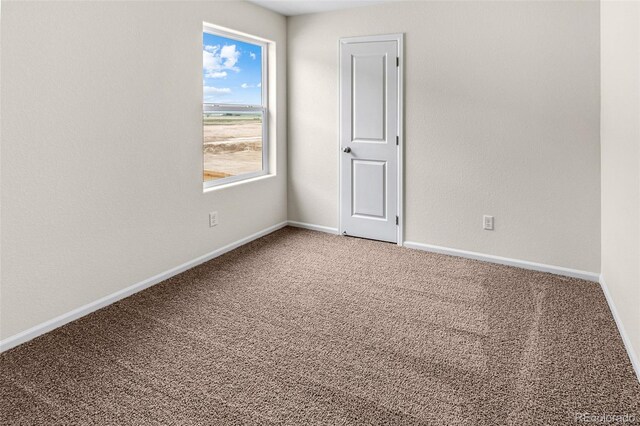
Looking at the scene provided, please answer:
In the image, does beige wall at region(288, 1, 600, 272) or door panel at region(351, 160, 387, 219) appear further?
door panel at region(351, 160, 387, 219)

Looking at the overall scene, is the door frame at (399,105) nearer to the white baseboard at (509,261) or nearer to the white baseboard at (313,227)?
the white baseboard at (509,261)

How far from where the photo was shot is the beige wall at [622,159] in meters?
2.26

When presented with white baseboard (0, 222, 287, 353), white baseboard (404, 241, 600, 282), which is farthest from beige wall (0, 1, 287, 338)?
white baseboard (404, 241, 600, 282)

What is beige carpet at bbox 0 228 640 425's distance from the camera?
6.31 ft

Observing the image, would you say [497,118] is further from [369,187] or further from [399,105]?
[369,187]

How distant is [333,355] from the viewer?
2.38 m

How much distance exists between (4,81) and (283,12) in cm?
286

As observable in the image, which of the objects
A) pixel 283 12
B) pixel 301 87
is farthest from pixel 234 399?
pixel 283 12

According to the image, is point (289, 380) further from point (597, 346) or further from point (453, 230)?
point (453, 230)

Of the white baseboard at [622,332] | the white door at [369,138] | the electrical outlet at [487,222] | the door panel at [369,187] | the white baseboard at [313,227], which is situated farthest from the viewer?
the white baseboard at [313,227]

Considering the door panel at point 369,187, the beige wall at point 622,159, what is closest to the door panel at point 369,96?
the door panel at point 369,187

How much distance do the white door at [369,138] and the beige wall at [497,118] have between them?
127mm

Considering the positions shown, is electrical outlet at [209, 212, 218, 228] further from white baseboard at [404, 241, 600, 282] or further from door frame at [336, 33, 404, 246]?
white baseboard at [404, 241, 600, 282]

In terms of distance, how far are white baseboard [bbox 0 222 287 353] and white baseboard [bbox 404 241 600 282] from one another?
1.78 m
